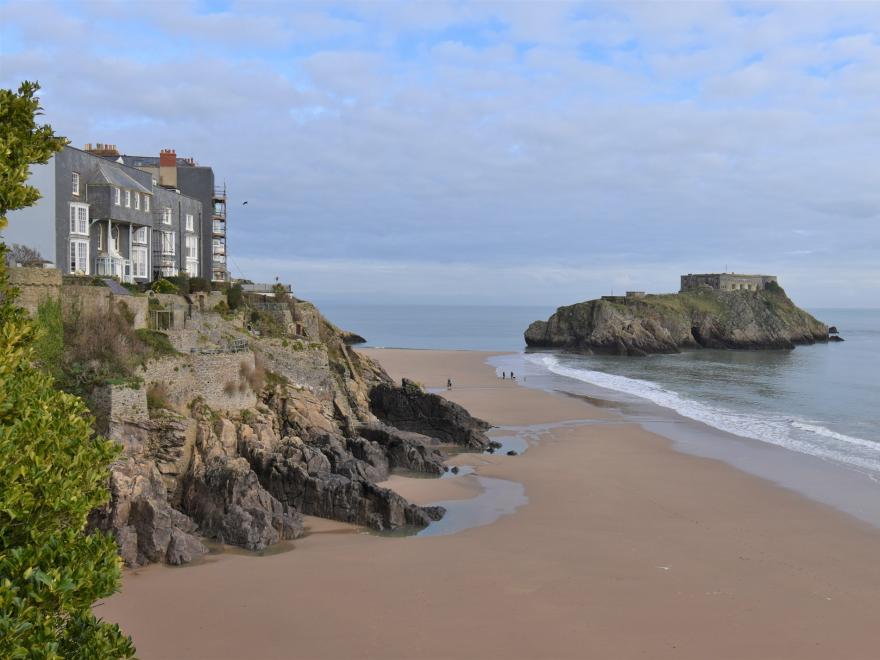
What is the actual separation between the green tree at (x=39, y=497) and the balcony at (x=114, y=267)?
2515 centimetres

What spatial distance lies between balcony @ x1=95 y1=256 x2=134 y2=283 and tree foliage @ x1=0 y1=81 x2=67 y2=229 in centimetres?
2489

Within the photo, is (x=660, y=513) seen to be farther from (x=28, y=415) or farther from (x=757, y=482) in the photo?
(x=28, y=415)

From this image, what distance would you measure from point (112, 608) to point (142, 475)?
351cm

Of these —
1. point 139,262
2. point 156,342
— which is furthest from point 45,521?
point 139,262

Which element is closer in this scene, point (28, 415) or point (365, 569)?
point (28, 415)

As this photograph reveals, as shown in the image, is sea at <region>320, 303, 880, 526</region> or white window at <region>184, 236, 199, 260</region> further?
white window at <region>184, 236, 199, 260</region>

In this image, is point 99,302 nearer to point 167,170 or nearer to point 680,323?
point 167,170

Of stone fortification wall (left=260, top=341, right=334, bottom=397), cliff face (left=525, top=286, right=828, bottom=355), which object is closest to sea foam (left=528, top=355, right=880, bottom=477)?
stone fortification wall (left=260, top=341, right=334, bottom=397)

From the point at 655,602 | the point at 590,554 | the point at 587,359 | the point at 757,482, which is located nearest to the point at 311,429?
the point at 590,554

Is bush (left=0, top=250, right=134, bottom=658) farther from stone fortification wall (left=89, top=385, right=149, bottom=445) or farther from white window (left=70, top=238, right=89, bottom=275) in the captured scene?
white window (left=70, top=238, right=89, bottom=275)

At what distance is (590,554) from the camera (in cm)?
1573

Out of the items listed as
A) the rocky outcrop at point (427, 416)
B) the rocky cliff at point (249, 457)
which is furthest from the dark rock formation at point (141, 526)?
the rocky outcrop at point (427, 416)

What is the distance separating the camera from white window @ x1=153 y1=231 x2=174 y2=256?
36.0 meters

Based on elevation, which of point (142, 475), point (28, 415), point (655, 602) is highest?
point (28, 415)
